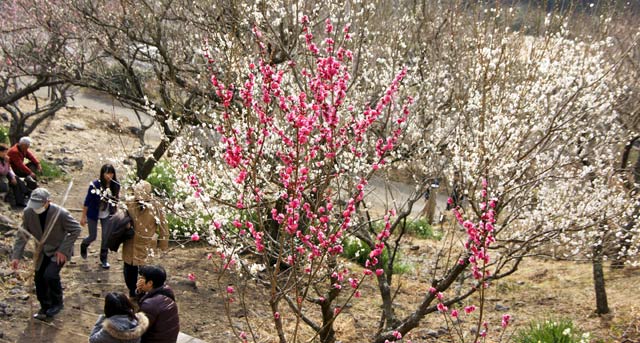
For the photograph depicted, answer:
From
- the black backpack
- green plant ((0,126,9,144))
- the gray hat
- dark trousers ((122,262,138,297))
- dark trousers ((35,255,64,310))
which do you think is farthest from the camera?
green plant ((0,126,9,144))

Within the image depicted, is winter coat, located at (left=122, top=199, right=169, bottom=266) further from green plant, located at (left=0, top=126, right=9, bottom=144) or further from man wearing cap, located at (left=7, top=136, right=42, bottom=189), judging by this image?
green plant, located at (left=0, top=126, right=9, bottom=144)

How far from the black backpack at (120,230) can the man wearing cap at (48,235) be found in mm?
447

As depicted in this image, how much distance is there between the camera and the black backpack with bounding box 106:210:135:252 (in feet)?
21.9

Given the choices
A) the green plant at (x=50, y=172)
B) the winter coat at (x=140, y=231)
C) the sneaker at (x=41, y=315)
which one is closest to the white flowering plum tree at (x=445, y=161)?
the winter coat at (x=140, y=231)

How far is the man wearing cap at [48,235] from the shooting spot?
6.12 meters

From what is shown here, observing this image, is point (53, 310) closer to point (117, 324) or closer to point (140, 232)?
point (140, 232)

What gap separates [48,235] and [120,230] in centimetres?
78

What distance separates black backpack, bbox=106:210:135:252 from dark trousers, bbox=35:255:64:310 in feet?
1.96

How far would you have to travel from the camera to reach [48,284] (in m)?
6.41

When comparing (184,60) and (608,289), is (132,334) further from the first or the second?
(608,289)

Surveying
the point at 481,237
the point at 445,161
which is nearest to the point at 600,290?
the point at 445,161

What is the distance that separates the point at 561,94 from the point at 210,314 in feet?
16.6

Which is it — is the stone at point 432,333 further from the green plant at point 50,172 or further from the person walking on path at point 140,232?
the green plant at point 50,172

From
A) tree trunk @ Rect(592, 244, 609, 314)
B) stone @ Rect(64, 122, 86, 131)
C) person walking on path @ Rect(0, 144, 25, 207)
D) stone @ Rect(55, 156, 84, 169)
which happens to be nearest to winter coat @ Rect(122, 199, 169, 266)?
person walking on path @ Rect(0, 144, 25, 207)
